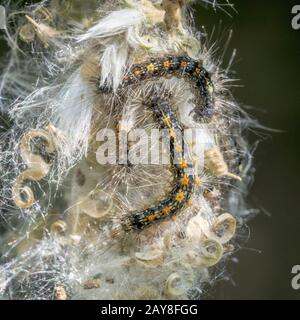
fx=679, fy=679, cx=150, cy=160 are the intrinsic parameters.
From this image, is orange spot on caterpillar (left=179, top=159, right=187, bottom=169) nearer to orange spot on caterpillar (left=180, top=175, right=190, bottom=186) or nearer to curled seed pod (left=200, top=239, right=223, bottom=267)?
orange spot on caterpillar (left=180, top=175, right=190, bottom=186)

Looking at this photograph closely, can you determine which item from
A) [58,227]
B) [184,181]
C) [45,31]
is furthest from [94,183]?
[45,31]

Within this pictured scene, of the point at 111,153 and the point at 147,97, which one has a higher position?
the point at 147,97

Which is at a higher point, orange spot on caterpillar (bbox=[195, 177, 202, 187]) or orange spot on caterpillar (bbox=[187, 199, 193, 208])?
orange spot on caterpillar (bbox=[195, 177, 202, 187])

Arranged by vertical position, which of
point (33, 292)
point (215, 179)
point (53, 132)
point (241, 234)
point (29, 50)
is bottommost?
point (33, 292)

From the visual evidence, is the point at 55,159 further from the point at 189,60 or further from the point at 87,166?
the point at 189,60

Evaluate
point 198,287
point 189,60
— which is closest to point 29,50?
point 189,60

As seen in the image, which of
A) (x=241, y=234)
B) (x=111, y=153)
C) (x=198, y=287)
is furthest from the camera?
(x=241, y=234)

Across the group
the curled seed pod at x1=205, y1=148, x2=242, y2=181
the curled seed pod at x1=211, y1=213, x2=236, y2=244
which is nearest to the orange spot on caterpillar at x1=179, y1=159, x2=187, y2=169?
the curled seed pod at x1=205, y1=148, x2=242, y2=181
